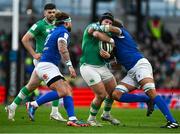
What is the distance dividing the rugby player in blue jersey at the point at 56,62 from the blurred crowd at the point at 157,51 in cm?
1423

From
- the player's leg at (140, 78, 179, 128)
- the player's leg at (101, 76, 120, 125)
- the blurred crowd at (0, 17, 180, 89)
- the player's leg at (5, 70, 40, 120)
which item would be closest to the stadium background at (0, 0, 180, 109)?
the blurred crowd at (0, 17, 180, 89)

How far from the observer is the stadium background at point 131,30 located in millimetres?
29552

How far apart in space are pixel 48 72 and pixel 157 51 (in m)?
17.9

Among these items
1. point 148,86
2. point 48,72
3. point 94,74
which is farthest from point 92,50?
point 148,86

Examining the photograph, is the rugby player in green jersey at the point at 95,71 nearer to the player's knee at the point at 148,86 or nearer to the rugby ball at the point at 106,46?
the rugby ball at the point at 106,46

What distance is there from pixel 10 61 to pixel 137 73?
11.6 meters

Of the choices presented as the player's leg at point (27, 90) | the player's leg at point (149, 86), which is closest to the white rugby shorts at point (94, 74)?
the player's leg at point (149, 86)

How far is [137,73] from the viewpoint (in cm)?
1557

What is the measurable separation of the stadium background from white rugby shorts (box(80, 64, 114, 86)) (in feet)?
38.7

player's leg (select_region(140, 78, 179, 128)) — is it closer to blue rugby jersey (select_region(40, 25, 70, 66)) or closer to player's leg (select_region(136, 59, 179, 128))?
player's leg (select_region(136, 59, 179, 128))

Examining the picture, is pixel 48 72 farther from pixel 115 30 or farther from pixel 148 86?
pixel 148 86

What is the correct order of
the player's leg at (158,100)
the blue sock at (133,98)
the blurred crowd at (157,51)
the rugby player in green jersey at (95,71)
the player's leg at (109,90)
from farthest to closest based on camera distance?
1. the blurred crowd at (157,51)
2. the player's leg at (109,90)
3. the blue sock at (133,98)
4. the rugby player in green jersey at (95,71)
5. the player's leg at (158,100)

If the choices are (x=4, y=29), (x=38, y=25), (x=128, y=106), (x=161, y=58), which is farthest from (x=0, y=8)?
(x=38, y=25)

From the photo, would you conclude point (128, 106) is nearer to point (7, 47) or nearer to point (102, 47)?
point (7, 47)
